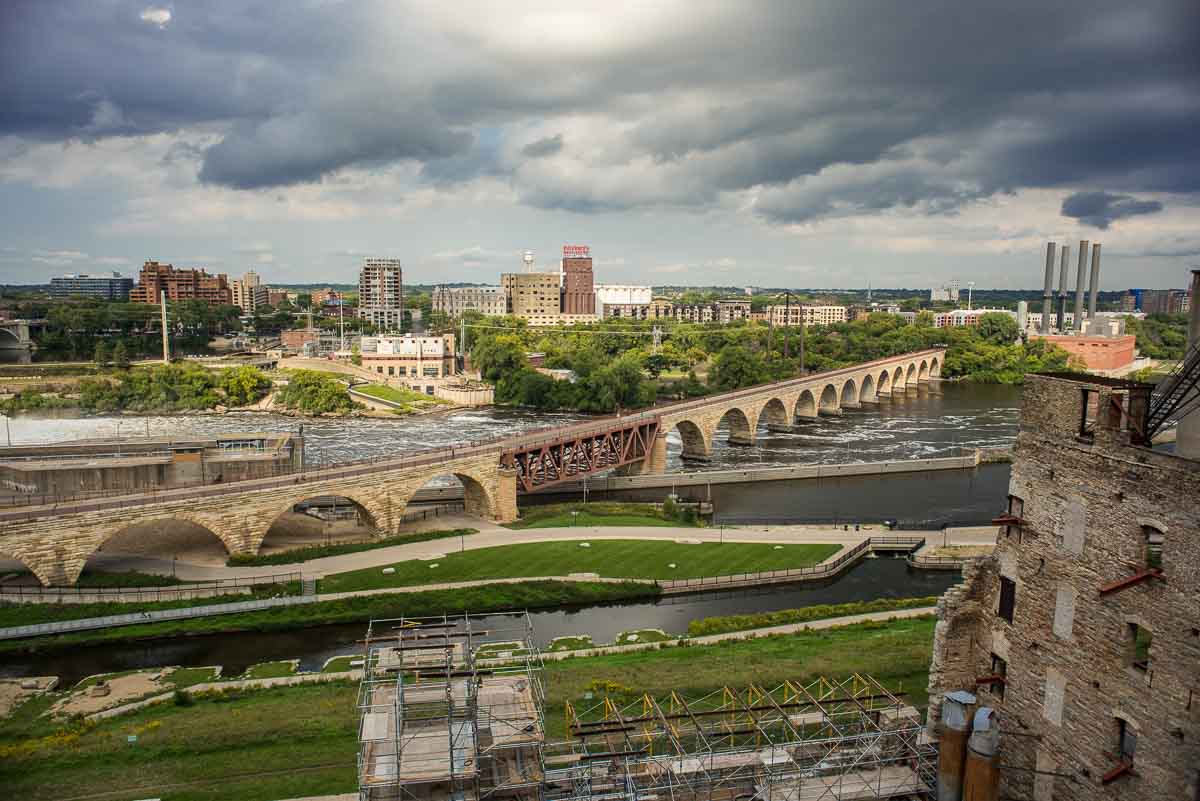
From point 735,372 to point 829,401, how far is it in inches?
637

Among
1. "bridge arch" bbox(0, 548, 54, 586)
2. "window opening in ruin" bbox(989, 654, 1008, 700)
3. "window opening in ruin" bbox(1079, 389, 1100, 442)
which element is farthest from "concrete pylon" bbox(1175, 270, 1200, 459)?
"bridge arch" bbox(0, 548, 54, 586)

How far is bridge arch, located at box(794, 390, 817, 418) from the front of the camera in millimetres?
127312

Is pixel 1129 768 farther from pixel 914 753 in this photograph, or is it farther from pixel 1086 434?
pixel 1086 434

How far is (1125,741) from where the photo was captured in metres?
18.5

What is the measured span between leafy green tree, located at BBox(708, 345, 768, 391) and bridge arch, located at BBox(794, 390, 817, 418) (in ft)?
36.4

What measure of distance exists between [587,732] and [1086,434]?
1510 centimetres

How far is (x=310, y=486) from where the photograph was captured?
53562 mm

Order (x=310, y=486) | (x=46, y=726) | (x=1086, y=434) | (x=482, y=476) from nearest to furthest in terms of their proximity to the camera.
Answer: (x=1086, y=434), (x=46, y=726), (x=310, y=486), (x=482, y=476)

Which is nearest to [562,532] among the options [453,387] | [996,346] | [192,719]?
[192,719]

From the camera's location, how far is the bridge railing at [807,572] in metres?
50.2

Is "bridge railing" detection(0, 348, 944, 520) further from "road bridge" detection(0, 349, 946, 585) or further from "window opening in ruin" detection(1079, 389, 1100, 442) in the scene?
"window opening in ruin" detection(1079, 389, 1100, 442)

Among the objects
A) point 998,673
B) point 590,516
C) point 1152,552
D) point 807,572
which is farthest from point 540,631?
point 1152,552

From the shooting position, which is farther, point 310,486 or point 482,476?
point 482,476

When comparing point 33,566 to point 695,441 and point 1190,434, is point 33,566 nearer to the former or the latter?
point 1190,434
